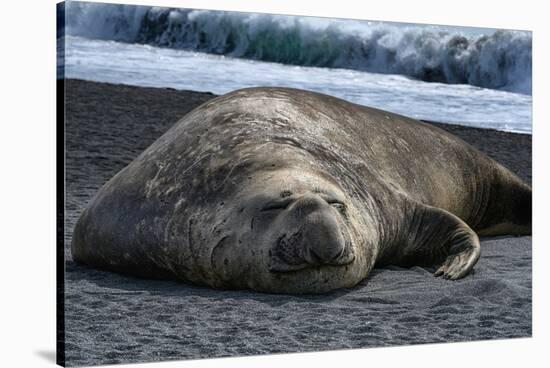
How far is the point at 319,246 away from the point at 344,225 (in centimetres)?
36

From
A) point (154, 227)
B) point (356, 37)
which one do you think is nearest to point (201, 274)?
point (154, 227)

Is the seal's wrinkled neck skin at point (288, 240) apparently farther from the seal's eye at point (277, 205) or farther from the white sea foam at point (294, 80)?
the white sea foam at point (294, 80)

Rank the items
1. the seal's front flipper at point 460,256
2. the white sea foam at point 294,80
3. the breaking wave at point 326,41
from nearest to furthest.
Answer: the white sea foam at point 294,80 < the breaking wave at point 326,41 < the seal's front flipper at point 460,256

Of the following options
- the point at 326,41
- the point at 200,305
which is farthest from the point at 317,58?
the point at 200,305

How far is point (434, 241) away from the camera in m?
6.88

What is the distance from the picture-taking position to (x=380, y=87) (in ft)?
23.0

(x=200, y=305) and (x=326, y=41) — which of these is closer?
(x=200, y=305)

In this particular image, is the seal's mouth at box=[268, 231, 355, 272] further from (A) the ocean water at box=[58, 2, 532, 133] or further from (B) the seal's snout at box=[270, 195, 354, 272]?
(A) the ocean water at box=[58, 2, 532, 133]

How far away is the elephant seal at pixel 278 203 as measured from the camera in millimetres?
5699

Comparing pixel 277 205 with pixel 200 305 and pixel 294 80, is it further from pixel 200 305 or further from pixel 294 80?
pixel 294 80

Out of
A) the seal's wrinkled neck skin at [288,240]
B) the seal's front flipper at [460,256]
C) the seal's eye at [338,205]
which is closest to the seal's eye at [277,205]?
the seal's wrinkled neck skin at [288,240]

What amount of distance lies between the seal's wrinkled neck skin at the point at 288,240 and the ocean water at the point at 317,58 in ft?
2.91

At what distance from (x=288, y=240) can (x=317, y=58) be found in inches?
63.5

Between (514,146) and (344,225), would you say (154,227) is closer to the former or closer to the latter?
(344,225)
